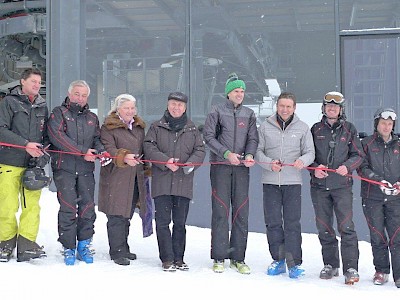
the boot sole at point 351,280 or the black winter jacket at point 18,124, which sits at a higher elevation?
the black winter jacket at point 18,124

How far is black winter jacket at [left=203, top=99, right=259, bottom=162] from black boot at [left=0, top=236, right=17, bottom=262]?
7.09 feet

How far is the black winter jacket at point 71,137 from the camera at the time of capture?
519cm

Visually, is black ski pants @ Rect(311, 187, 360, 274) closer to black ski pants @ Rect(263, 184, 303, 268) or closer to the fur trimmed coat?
black ski pants @ Rect(263, 184, 303, 268)

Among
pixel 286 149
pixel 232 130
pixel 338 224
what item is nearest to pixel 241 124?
pixel 232 130

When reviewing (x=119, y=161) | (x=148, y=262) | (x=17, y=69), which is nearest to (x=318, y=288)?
(x=148, y=262)

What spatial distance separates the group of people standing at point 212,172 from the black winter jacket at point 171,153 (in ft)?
0.03

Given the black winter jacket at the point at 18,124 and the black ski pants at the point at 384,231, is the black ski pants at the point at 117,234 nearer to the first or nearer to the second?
the black winter jacket at the point at 18,124

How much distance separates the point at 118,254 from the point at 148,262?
371 mm

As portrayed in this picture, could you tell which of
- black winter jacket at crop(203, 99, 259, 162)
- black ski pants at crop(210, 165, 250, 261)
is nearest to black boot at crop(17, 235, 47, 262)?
black ski pants at crop(210, 165, 250, 261)

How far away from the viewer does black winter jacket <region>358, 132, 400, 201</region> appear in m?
5.09

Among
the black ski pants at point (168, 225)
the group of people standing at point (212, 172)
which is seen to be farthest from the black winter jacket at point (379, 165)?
the black ski pants at point (168, 225)

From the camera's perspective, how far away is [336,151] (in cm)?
521

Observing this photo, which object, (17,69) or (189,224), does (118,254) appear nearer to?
(189,224)

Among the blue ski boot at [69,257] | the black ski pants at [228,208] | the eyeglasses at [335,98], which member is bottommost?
the blue ski boot at [69,257]
